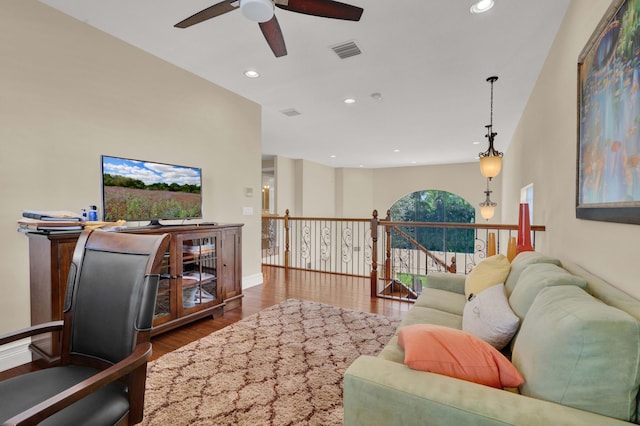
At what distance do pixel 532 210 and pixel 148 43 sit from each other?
4.56 m

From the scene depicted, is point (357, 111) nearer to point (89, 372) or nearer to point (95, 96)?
point (95, 96)

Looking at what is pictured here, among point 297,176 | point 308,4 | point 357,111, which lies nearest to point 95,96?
point 308,4

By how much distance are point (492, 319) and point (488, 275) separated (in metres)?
0.72

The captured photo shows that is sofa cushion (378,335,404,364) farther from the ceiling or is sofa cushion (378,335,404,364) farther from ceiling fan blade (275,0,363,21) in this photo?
the ceiling

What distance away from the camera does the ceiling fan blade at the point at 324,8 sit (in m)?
1.76

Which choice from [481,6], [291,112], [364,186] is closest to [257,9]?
[481,6]

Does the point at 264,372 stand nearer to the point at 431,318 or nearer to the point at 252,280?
the point at 431,318

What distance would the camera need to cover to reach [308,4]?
1.79m

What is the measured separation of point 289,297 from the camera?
3.90 metres

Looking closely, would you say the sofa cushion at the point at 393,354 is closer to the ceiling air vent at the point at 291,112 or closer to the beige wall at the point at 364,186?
the ceiling air vent at the point at 291,112

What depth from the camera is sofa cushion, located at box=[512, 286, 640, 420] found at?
0.81m

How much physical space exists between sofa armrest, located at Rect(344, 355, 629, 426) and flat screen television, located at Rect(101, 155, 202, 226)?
8.72ft

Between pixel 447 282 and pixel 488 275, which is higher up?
pixel 488 275

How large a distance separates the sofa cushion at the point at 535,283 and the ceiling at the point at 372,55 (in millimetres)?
2041
